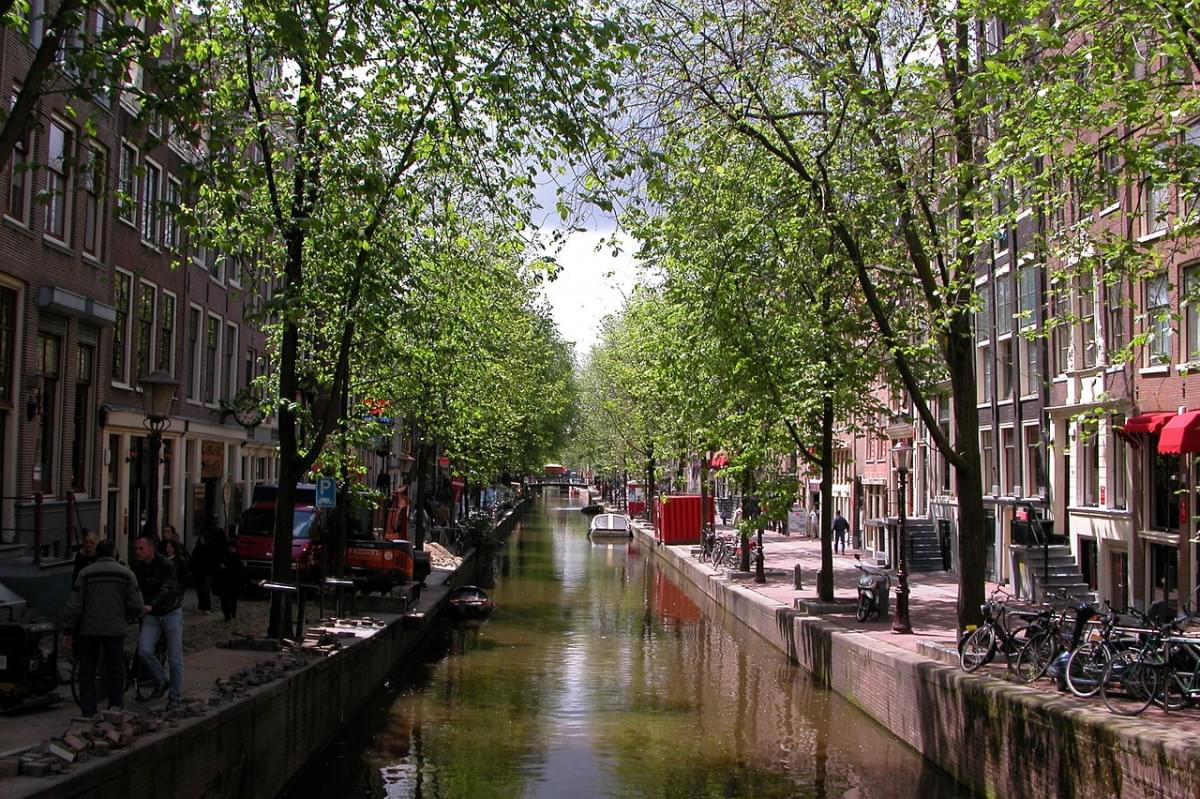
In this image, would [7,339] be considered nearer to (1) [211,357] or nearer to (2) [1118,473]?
(1) [211,357]

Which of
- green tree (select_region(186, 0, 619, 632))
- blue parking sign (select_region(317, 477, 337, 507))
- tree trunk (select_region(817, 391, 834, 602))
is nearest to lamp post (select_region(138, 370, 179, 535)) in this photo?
green tree (select_region(186, 0, 619, 632))

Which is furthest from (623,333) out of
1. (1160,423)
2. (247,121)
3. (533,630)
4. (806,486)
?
(247,121)

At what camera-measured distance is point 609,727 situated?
17.8 metres

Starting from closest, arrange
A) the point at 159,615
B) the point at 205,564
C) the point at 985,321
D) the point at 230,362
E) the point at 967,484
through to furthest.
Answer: the point at 159,615 < the point at 967,484 < the point at 205,564 < the point at 985,321 < the point at 230,362

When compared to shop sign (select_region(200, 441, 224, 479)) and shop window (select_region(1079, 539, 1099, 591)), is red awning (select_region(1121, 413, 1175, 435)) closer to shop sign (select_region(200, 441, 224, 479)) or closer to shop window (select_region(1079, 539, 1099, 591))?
shop window (select_region(1079, 539, 1099, 591))

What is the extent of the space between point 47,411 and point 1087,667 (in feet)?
57.8

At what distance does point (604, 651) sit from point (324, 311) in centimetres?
1095

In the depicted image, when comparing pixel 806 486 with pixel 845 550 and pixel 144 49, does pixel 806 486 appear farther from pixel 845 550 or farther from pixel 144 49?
pixel 144 49

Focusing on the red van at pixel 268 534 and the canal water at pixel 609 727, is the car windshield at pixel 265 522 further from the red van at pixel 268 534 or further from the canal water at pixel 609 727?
the canal water at pixel 609 727

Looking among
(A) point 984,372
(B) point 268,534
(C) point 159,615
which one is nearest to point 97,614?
(C) point 159,615

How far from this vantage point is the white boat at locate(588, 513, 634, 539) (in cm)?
6925

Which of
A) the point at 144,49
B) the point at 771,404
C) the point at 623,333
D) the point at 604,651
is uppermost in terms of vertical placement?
the point at 623,333

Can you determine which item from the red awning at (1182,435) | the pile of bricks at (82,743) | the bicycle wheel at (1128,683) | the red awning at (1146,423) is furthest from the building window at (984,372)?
the pile of bricks at (82,743)

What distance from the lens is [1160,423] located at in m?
21.8
